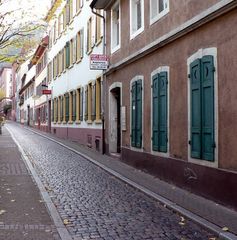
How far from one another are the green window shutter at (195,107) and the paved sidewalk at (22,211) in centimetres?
334

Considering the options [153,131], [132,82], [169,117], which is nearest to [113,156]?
[132,82]

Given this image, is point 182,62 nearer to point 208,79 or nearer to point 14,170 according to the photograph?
point 208,79

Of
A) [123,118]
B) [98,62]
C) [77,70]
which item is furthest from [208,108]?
[77,70]

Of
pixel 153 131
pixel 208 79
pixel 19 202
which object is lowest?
pixel 19 202

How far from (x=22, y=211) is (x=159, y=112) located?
5.17m

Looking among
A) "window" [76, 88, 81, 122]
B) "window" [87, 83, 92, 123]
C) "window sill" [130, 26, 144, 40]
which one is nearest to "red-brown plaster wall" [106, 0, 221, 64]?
"window sill" [130, 26, 144, 40]

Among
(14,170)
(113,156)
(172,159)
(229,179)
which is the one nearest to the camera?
(229,179)

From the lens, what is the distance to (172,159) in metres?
11.5

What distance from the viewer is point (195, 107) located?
10.2 m

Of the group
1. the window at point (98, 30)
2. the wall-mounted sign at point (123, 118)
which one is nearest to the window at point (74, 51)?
the window at point (98, 30)

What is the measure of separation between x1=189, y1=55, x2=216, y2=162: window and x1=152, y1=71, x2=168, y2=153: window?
1.76m

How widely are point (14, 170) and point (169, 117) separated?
5366 mm

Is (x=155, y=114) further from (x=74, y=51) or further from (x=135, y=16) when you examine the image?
(x=74, y=51)

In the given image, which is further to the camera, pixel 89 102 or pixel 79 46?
pixel 79 46
